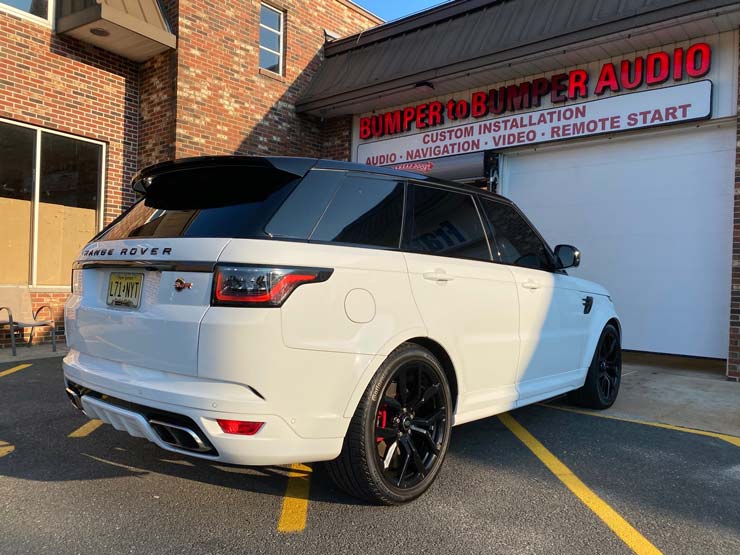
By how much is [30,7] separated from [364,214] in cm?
839

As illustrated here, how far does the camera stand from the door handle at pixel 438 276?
3303 mm

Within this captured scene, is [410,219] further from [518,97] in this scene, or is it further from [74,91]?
[74,91]

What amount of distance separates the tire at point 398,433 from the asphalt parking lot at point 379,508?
0.15 meters

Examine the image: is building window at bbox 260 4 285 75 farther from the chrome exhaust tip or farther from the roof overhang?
the chrome exhaust tip

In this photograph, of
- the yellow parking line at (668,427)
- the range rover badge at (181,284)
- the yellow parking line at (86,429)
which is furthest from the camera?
the yellow parking line at (668,427)

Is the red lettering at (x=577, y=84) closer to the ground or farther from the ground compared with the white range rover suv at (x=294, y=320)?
farther from the ground

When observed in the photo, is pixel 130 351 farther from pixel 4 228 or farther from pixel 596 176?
pixel 596 176

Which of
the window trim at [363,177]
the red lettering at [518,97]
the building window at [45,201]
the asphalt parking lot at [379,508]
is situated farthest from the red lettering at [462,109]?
the window trim at [363,177]

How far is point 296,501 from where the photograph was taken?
319cm

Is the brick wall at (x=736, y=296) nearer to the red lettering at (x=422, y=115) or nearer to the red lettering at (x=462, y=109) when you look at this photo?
the red lettering at (x=462, y=109)

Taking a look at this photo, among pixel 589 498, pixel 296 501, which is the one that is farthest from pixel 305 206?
pixel 589 498

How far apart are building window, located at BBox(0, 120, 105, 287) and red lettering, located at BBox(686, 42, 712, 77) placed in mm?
8909

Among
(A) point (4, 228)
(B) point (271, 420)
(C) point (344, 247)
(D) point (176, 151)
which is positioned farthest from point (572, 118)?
(A) point (4, 228)

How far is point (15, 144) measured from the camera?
8.76 m
